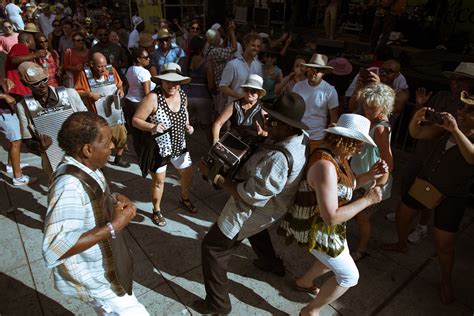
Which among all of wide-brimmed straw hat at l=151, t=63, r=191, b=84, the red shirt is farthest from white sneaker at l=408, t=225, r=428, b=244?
the red shirt

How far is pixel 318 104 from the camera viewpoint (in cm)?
393

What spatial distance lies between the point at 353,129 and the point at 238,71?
2.77 meters

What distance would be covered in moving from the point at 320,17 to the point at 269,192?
1345 cm

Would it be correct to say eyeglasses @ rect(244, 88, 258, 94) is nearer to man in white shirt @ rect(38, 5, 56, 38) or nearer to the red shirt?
the red shirt

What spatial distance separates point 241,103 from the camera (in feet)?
12.1

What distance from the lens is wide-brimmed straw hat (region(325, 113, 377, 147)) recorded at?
205cm

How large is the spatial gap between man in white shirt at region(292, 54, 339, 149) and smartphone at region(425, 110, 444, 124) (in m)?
1.26

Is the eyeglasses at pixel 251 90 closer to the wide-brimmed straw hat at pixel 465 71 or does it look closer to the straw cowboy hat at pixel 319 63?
the straw cowboy hat at pixel 319 63

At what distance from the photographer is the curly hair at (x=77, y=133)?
172 cm

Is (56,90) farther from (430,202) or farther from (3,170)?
(430,202)

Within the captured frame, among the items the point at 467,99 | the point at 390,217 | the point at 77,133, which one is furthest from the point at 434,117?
the point at 77,133

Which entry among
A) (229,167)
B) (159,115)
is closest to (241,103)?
(159,115)

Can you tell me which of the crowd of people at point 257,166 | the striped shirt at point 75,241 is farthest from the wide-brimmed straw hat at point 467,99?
the striped shirt at point 75,241

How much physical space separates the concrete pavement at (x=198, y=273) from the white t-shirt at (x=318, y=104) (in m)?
1.34
